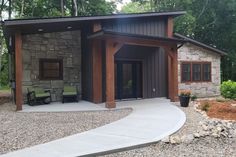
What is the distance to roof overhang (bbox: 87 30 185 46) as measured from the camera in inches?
411

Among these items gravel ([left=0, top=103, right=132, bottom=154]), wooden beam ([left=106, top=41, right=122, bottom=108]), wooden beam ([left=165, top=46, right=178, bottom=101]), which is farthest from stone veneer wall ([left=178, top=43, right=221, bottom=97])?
gravel ([left=0, top=103, right=132, bottom=154])

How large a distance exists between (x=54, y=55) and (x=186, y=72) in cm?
698

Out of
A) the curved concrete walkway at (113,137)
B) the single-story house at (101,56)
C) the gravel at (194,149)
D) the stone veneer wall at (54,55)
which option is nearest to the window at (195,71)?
the single-story house at (101,56)

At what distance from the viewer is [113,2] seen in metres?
28.2

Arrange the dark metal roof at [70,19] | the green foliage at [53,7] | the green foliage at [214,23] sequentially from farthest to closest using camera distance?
the green foliage at [53,7] < the green foliage at [214,23] < the dark metal roof at [70,19]

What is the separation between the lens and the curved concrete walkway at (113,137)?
4.87 metres

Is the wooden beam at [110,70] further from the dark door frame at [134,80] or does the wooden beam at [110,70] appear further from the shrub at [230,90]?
the shrub at [230,90]

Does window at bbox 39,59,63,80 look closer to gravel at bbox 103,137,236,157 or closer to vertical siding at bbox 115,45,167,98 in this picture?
vertical siding at bbox 115,45,167,98

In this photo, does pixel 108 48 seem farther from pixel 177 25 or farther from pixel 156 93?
pixel 177 25

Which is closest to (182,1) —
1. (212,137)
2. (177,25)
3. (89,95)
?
(177,25)

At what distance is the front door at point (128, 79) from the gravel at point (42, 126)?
3.50m

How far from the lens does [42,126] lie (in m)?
7.30

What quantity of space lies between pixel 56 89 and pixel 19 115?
3.59 metres

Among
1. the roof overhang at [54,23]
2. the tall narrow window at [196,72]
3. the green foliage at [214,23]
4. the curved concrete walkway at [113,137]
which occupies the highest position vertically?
the green foliage at [214,23]
